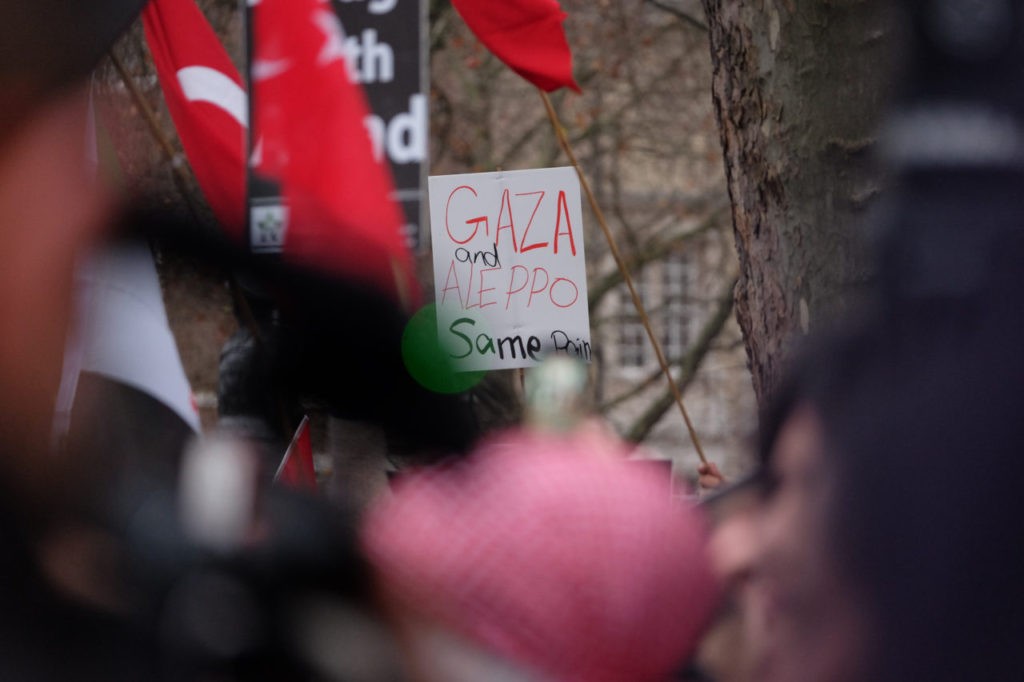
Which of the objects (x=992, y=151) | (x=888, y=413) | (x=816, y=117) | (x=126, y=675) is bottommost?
(x=126, y=675)

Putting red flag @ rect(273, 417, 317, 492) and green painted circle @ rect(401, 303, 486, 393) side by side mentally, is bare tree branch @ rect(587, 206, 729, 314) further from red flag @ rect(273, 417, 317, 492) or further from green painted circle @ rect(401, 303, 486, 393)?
red flag @ rect(273, 417, 317, 492)

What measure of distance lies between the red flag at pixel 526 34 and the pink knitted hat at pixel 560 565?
12.8 ft

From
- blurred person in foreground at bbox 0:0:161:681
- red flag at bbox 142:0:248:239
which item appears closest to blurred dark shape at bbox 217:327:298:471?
blurred person in foreground at bbox 0:0:161:681

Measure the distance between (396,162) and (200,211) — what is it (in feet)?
12.8

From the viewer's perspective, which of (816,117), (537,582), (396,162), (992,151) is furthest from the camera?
(396,162)

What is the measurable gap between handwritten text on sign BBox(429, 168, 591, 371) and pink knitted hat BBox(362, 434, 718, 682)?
3.16 meters

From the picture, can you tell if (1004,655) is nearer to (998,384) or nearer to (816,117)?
(998,384)

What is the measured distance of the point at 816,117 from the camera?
2.69 meters

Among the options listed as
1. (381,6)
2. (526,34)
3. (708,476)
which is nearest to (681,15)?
(381,6)

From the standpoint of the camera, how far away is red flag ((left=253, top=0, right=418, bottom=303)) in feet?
3.58

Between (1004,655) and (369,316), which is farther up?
(369,316)

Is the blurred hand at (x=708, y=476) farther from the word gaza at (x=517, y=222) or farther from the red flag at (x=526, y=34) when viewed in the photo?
the red flag at (x=526, y=34)

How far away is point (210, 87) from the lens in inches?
160

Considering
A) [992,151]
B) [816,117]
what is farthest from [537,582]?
[816,117]
